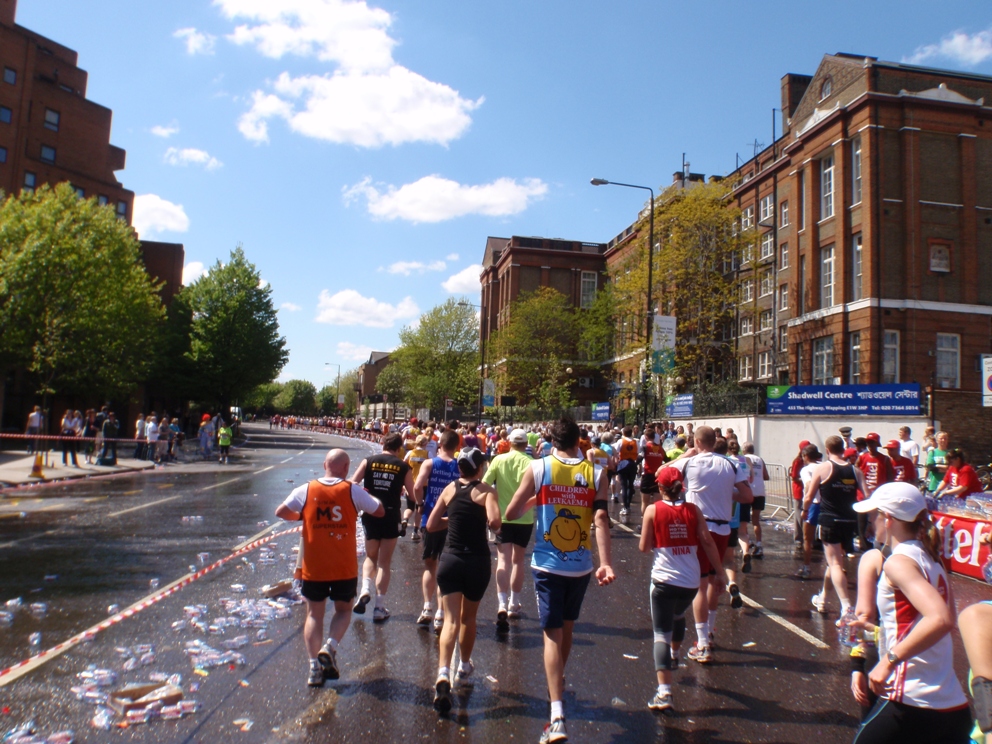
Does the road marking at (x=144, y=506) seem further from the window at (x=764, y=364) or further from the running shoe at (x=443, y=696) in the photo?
the window at (x=764, y=364)

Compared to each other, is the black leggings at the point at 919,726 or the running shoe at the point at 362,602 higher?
the black leggings at the point at 919,726

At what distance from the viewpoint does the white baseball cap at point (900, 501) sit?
310cm

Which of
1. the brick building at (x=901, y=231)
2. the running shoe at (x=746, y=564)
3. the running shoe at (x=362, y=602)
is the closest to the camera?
the running shoe at (x=362, y=602)

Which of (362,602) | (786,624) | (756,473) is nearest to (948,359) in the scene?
(756,473)

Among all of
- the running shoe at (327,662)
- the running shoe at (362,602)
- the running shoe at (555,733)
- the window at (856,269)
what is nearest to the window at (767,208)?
the window at (856,269)

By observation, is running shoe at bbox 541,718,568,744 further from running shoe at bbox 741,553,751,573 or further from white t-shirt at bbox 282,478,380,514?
running shoe at bbox 741,553,751,573

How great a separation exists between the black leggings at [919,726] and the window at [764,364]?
127 feet

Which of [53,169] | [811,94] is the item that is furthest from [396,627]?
[53,169]

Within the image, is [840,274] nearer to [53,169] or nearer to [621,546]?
[621,546]

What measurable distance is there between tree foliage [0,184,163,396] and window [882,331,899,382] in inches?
1323

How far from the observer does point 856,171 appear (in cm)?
3459

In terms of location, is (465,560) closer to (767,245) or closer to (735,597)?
(735,597)

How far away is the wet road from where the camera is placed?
15.1 ft

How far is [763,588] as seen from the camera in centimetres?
919
